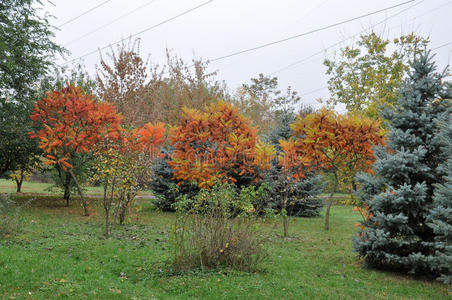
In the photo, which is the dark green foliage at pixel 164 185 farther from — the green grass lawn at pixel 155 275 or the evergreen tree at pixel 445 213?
the evergreen tree at pixel 445 213

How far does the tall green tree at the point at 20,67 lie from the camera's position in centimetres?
1191

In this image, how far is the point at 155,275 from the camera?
5473 millimetres

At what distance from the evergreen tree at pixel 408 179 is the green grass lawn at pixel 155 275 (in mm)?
434

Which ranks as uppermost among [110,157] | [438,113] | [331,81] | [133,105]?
[331,81]

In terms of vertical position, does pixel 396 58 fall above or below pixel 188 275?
above

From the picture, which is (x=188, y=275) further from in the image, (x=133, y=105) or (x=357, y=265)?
(x=133, y=105)

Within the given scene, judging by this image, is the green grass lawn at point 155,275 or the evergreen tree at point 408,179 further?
the evergreen tree at point 408,179

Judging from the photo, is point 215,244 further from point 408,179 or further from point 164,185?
point 164,185

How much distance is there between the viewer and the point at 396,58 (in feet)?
57.2

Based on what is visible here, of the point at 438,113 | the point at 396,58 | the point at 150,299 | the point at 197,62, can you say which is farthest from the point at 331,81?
the point at 150,299

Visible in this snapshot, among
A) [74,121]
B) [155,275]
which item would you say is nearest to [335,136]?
[155,275]

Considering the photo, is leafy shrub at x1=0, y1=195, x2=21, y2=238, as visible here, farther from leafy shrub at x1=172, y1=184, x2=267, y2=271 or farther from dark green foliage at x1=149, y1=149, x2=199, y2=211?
dark green foliage at x1=149, y1=149, x2=199, y2=211

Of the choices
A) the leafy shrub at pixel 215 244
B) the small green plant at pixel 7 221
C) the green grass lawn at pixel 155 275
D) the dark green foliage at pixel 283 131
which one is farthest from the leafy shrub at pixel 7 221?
the dark green foliage at pixel 283 131

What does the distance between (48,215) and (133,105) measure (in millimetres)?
7952
